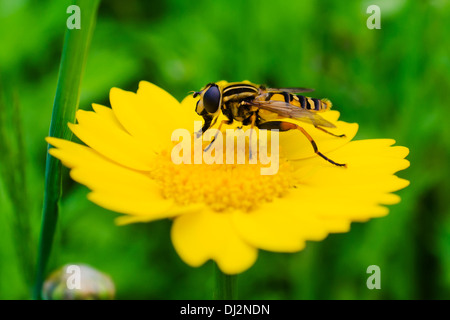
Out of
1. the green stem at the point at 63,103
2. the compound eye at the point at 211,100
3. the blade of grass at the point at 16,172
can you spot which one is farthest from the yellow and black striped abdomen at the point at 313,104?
the blade of grass at the point at 16,172

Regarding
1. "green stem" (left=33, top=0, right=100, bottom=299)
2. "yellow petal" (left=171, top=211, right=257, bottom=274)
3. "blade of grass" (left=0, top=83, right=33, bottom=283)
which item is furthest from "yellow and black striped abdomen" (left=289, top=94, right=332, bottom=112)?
"blade of grass" (left=0, top=83, right=33, bottom=283)

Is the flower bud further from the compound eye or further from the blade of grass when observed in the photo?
the compound eye

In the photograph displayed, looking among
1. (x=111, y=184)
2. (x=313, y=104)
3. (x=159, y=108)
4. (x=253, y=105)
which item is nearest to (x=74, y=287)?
(x=111, y=184)

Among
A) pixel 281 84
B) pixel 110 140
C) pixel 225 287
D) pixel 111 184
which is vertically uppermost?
pixel 281 84

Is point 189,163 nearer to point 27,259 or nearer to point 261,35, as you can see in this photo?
point 27,259

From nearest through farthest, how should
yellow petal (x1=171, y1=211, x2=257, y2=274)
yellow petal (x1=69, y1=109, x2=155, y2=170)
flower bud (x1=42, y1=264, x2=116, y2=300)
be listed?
yellow petal (x1=171, y1=211, x2=257, y2=274), flower bud (x1=42, y1=264, x2=116, y2=300), yellow petal (x1=69, y1=109, x2=155, y2=170)

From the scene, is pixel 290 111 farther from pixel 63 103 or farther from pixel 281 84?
pixel 281 84

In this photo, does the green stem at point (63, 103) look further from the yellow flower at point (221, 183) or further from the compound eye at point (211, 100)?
the compound eye at point (211, 100)
